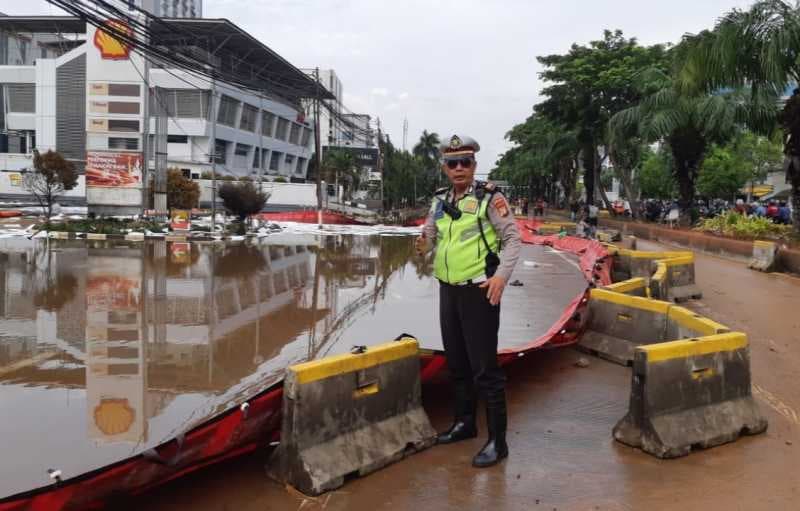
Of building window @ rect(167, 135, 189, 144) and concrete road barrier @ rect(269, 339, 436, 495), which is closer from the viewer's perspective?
concrete road barrier @ rect(269, 339, 436, 495)

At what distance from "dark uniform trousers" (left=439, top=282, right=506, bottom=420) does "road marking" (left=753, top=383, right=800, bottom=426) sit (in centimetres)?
223

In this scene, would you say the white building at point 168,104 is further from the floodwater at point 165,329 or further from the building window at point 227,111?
the floodwater at point 165,329

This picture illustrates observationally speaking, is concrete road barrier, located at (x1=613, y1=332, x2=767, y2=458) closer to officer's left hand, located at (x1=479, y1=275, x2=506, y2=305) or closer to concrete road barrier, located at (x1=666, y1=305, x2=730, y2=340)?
concrete road barrier, located at (x1=666, y1=305, x2=730, y2=340)

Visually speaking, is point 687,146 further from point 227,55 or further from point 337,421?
point 227,55

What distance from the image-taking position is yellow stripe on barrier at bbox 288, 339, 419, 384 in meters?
3.30

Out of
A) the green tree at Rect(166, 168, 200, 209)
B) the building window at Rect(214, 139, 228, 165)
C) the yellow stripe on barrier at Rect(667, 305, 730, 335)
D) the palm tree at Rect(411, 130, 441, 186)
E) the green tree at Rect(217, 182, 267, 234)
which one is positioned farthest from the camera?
the palm tree at Rect(411, 130, 441, 186)

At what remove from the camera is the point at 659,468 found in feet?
11.8

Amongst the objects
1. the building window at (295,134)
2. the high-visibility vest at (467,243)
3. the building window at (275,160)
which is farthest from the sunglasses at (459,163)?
the building window at (295,134)

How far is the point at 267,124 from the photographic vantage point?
69.4m

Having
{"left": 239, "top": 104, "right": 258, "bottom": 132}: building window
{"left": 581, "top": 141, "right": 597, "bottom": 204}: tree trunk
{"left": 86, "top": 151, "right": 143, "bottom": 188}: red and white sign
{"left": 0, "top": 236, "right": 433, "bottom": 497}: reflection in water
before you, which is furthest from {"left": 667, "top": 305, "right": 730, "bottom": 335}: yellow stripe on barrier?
{"left": 239, "top": 104, "right": 258, "bottom": 132}: building window

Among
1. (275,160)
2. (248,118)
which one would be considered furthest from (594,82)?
(275,160)

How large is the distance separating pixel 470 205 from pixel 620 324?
318 centimetres

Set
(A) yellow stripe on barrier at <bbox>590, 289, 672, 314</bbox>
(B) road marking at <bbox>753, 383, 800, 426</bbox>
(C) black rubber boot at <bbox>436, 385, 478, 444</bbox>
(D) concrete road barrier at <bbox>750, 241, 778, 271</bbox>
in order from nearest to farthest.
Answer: (C) black rubber boot at <bbox>436, 385, 478, 444</bbox> < (B) road marking at <bbox>753, 383, 800, 426</bbox> < (A) yellow stripe on barrier at <bbox>590, 289, 672, 314</bbox> < (D) concrete road barrier at <bbox>750, 241, 778, 271</bbox>

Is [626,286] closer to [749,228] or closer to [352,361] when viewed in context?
[352,361]
